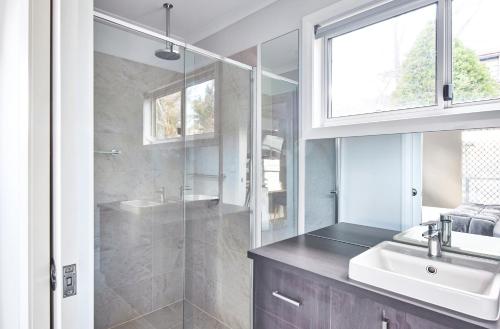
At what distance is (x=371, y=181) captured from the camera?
1.58m

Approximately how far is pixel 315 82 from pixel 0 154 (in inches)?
66.7

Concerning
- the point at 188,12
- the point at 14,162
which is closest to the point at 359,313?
the point at 14,162

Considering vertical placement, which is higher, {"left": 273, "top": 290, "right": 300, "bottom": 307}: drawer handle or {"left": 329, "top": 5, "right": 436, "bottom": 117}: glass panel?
{"left": 329, "top": 5, "right": 436, "bottom": 117}: glass panel

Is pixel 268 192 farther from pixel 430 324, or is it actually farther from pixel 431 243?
pixel 430 324

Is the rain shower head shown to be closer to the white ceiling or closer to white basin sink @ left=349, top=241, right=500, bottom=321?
the white ceiling

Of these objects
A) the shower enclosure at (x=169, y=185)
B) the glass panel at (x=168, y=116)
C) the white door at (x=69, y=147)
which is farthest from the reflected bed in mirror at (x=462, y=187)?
the glass panel at (x=168, y=116)

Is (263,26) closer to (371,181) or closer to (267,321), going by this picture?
(371,181)

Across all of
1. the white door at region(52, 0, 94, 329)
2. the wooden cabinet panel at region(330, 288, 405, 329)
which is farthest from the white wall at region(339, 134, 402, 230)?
the white door at region(52, 0, 94, 329)

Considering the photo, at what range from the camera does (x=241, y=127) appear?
7.13 feet

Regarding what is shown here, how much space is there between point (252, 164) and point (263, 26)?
3.24 feet

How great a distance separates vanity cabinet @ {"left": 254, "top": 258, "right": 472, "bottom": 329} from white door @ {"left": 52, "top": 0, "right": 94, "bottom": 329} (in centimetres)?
75

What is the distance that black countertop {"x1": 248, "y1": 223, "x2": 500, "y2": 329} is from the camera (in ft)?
2.89

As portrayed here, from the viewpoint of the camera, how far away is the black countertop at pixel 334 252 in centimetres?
88

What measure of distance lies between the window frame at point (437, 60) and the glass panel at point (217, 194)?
1.95 feet
